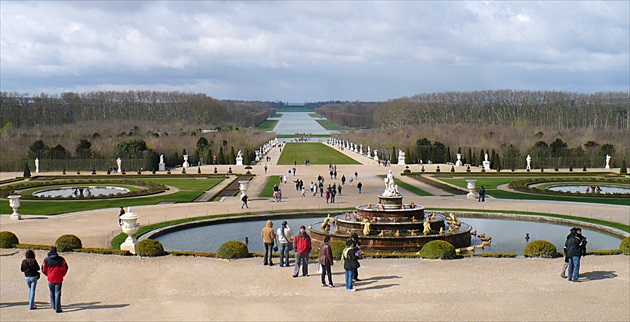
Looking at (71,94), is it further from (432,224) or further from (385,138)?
(432,224)

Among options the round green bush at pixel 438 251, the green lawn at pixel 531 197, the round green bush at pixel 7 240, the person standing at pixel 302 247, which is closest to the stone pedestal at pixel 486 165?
the green lawn at pixel 531 197

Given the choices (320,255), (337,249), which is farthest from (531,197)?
(320,255)

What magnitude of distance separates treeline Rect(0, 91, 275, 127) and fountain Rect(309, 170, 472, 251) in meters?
132

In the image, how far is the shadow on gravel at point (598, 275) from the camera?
64.5ft

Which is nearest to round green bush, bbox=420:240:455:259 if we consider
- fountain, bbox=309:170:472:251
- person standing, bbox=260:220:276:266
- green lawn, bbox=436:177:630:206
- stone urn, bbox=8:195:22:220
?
fountain, bbox=309:170:472:251

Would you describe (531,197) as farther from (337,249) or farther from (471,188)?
(337,249)

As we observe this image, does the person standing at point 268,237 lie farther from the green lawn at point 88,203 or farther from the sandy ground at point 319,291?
the green lawn at point 88,203

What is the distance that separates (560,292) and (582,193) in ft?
97.9

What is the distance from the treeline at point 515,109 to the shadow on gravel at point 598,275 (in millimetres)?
113580

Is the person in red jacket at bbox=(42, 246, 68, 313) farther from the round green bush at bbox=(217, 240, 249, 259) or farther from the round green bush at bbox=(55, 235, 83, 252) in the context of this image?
the round green bush at bbox=(55, 235, 83, 252)

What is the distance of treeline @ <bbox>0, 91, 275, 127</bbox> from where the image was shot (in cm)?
15988

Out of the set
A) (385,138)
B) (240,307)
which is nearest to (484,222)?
(240,307)

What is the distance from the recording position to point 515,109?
16000 centimetres

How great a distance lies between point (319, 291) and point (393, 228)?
10.5 metres
